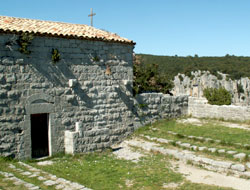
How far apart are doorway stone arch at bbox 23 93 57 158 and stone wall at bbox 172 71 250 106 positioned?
61.5ft

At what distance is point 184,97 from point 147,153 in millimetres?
6338

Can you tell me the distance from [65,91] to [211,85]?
72.7ft

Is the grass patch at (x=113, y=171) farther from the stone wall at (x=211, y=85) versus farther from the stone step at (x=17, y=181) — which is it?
the stone wall at (x=211, y=85)

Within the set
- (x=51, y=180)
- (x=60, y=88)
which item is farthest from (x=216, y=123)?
(x=51, y=180)

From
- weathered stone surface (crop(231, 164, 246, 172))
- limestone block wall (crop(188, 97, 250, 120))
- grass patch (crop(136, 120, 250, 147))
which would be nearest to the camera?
weathered stone surface (crop(231, 164, 246, 172))

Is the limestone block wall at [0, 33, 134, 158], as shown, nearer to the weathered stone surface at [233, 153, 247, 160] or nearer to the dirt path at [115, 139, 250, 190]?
the dirt path at [115, 139, 250, 190]

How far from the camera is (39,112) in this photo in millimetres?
10070


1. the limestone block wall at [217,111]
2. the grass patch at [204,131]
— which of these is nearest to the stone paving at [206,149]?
the grass patch at [204,131]

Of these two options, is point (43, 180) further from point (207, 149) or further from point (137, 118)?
point (137, 118)

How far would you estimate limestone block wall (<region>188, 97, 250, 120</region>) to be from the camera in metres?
14.6

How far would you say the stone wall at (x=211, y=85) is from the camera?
29.2 metres

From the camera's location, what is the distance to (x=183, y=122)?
47.9 feet

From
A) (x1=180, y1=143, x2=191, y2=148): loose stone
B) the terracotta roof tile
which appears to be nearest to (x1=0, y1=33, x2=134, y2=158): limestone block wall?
the terracotta roof tile

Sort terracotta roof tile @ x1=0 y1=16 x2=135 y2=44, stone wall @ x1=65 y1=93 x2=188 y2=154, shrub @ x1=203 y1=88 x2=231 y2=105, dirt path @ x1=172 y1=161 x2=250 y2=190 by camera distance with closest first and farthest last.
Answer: dirt path @ x1=172 y1=161 x2=250 y2=190 → terracotta roof tile @ x1=0 y1=16 x2=135 y2=44 → stone wall @ x1=65 y1=93 x2=188 y2=154 → shrub @ x1=203 y1=88 x2=231 y2=105
